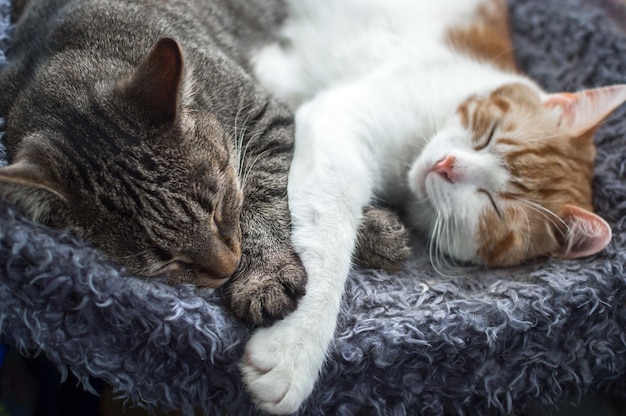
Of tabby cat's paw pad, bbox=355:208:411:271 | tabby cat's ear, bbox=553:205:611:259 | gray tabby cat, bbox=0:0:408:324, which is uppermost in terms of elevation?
gray tabby cat, bbox=0:0:408:324

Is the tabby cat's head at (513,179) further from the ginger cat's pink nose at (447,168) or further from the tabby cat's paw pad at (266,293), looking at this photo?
the tabby cat's paw pad at (266,293)

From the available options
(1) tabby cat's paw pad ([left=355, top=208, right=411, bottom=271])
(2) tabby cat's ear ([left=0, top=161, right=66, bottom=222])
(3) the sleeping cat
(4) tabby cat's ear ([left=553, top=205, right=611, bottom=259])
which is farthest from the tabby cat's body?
(4) tabby cat's ear ([left=553, top=205, right=611, bottom=259])

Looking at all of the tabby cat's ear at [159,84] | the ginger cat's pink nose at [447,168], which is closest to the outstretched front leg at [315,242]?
the ginger cat's pink nose at [447,168]

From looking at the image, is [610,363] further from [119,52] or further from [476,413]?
[119,52]

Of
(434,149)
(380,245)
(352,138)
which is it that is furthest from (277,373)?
(434,149)

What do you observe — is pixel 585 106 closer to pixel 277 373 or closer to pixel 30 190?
pixel 277 373

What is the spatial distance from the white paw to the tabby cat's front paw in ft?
0.13

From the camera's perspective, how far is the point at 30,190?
112 cm

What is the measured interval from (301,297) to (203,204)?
320 mm

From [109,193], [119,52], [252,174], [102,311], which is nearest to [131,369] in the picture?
[102,311]

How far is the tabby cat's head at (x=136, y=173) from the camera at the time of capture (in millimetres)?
1181

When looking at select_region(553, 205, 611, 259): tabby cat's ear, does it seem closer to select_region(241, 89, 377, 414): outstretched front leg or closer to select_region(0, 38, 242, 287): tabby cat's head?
select_region(241, 89, 377, 414): outstretched front leg

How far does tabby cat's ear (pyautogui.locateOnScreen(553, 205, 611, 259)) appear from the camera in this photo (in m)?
1.58

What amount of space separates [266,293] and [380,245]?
42cm
